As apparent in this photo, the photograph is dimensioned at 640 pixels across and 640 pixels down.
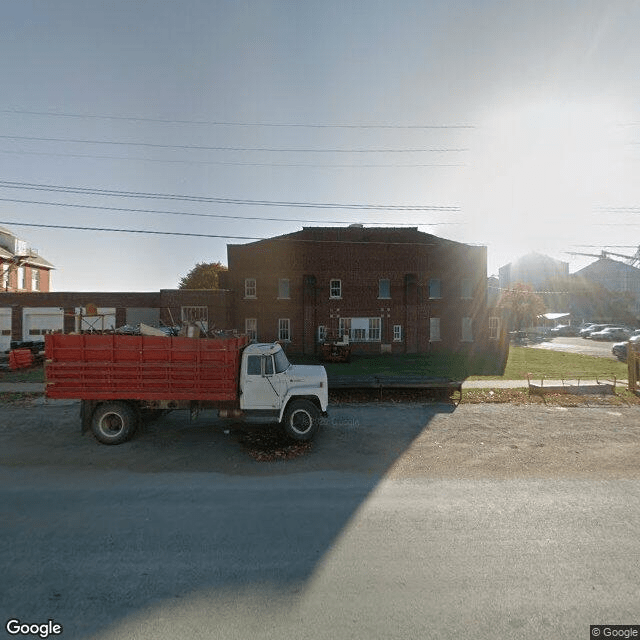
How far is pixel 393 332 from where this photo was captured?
103 feet

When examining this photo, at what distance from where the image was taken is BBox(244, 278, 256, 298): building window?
Answer: 3141cm

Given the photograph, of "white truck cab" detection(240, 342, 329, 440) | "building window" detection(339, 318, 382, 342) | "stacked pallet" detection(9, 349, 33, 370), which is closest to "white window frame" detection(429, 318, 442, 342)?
"building window" detection(339, 318, 382, 342)

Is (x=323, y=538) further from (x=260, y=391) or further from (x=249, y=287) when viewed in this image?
(x=249, y=287)

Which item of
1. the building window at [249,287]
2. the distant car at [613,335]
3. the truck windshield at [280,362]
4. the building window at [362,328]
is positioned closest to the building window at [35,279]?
the building window at [249,287]

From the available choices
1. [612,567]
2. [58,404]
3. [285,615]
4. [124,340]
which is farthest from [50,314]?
[612,567]

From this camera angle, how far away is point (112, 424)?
866cm

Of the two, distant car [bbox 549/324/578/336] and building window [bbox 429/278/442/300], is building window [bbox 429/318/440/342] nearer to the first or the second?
building window [bbox 429/278/442/300]

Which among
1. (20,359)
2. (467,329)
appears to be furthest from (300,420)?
(467,329)

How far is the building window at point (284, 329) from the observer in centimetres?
3144

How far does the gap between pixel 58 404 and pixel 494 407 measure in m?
14.5

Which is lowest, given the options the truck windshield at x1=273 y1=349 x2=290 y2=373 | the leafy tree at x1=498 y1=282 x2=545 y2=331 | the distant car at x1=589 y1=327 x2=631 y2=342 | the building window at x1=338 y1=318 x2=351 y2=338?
the distant car at x1=589 y1=327 x2=631 y2=342

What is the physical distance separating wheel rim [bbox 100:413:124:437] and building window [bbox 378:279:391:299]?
83.4ft

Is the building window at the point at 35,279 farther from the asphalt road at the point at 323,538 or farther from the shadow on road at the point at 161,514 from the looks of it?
the asphalt road at the point at 323,538

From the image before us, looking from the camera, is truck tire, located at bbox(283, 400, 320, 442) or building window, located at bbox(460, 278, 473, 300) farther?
building window, located at bbox(460, 278, 473, 300)
